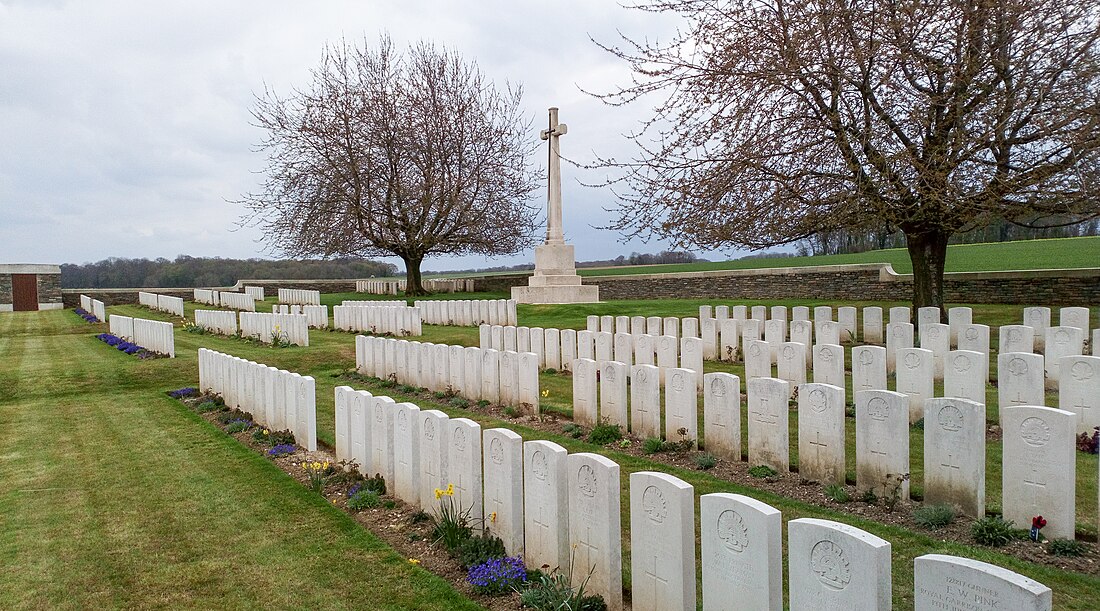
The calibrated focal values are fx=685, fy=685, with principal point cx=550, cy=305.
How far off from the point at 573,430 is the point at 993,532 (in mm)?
3755

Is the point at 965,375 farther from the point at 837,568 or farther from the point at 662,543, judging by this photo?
the point at 837,568

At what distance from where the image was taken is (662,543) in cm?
309

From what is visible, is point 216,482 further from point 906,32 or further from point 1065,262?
point 1065,262

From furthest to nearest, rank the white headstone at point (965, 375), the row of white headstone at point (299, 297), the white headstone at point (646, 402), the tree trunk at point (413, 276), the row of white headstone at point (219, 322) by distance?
the tree trunk at point (413, 276)
the row of white headstone at point (299, 297)
the row of white headstone at point (219, 322)
the white headstone at point (646, 402)
the white headstone at point (965, 375)

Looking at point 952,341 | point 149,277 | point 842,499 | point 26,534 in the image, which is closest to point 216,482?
point 26,534

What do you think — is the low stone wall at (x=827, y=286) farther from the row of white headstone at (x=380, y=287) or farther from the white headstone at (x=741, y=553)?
the white headstone at (x=741, y=553)

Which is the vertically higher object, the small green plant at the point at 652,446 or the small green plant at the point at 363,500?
the small green plant at the point at 652,446

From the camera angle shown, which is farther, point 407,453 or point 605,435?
point 605,435

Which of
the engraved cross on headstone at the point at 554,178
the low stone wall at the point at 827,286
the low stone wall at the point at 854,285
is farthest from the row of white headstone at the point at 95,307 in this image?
the low stone wall at the point at 854,285

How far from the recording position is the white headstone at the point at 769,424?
17.9 ft

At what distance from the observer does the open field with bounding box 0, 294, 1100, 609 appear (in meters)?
3.80

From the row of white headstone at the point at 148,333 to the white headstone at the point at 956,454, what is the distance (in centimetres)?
1261

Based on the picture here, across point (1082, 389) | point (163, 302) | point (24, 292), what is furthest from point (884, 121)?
point (24, 292)

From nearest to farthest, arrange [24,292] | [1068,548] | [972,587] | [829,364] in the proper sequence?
[972,587] < [1068,548] < [829,364] < [24,292]
